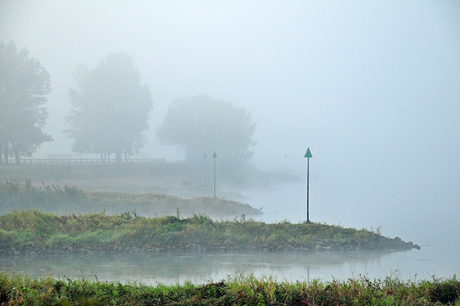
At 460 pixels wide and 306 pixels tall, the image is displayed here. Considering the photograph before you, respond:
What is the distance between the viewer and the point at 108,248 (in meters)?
14.8

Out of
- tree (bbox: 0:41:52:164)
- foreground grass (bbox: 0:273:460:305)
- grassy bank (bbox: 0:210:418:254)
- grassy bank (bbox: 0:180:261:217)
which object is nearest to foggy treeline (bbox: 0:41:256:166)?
tree (bbox: 0:41:52:164)

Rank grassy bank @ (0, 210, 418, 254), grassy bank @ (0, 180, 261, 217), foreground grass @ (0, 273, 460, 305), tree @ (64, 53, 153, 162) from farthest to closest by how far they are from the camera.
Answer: tree @ (64, 53, 153, 162), grassy bank @ (0, 180, 261, 217), grassy bank @ (0, 210, 418, 254), foreground grass @ (0, 273, 460, 305)

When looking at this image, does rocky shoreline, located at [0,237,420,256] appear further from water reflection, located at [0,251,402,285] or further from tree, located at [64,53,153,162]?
tree, located at [64,53,153,162]

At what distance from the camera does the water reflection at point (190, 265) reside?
1109 centimetres

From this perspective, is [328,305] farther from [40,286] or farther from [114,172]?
[114,172]

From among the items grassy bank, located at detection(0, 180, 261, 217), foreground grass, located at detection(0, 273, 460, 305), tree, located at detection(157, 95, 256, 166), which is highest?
tree, located at detection(157, 95, 256, 166)

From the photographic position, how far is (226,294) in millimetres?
6879

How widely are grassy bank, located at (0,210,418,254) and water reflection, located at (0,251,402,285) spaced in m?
0.75

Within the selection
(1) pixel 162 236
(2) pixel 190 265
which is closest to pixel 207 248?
(1) pixel 162 236

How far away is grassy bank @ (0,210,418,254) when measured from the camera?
14.9m

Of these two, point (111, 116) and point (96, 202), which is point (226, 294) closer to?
point (96, 202)

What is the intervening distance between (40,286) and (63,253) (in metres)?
7.38

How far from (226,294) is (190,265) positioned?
19.8 ft

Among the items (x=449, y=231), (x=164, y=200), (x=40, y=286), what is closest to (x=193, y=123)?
(x=164, y=200)
